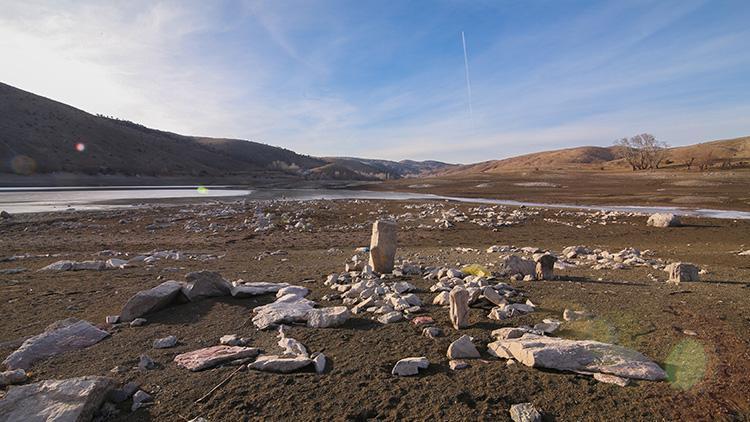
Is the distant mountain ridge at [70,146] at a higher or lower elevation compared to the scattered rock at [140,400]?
higher

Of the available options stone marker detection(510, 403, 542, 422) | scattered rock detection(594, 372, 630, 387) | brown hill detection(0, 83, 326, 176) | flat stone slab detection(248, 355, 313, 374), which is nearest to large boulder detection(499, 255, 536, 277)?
scattered rock detection(594, 372, 630, 387)

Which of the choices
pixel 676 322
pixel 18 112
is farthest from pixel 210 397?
pixel 18 112

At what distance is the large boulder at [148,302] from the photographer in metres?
5.99

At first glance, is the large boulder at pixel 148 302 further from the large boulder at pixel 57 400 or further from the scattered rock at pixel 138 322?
the large boulder at pixel 57 400

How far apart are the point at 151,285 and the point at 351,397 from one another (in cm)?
651

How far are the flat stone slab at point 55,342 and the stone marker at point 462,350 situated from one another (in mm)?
4448

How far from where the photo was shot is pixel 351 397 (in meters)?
3.71

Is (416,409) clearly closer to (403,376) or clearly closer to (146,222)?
(403,376)

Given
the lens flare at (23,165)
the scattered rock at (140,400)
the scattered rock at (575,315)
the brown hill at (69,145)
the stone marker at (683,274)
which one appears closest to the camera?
the scattered rock at (140,400)

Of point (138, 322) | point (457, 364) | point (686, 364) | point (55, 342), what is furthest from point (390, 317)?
point (55, 342)

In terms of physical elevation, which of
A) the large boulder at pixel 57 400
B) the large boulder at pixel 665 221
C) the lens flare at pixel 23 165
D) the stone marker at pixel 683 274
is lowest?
the large boulder at pixel 665 221

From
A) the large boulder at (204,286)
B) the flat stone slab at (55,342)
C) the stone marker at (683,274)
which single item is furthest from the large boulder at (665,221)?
the flat stone slab at (55,342)

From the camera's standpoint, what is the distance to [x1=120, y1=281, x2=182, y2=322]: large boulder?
599 cm

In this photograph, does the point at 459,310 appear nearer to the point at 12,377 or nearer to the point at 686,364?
the point at 686,364
